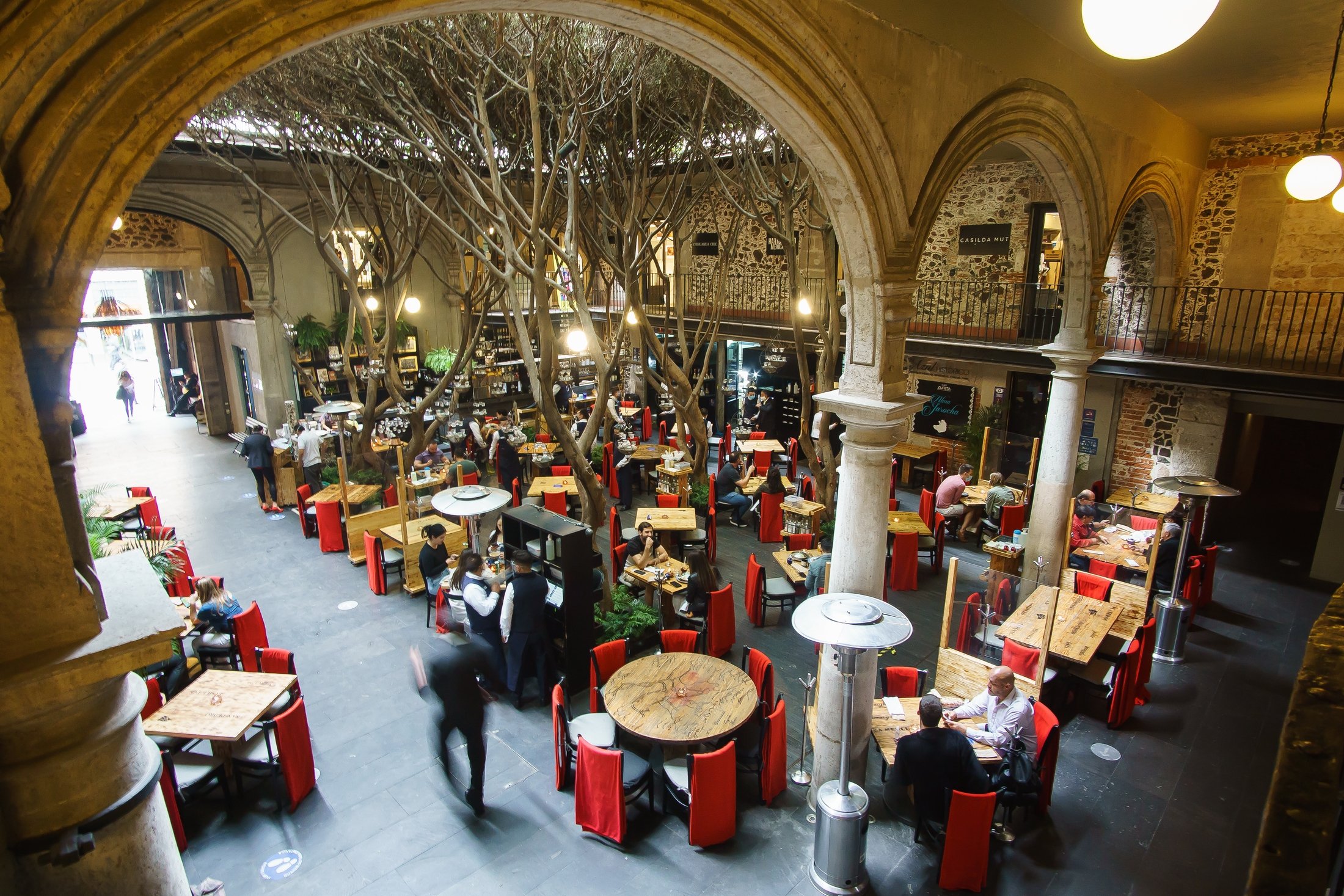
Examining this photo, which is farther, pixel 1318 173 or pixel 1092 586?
pixel 1092 586

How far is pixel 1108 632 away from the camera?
7.16m

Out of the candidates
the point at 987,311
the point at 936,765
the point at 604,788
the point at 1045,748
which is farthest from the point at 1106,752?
the point at 987,311

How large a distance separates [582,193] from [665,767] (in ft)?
32.3

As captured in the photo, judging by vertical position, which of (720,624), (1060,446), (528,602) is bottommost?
(720,624)

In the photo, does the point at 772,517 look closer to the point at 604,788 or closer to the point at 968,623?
the point at 968,623

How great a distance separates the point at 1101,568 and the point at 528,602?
7178mm

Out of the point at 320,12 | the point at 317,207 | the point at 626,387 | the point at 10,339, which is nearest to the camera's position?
the point at 10,339

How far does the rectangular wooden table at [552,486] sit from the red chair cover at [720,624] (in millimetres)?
4199

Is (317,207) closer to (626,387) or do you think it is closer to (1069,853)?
(626,387)

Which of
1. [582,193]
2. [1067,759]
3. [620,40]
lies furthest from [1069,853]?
[582,193]

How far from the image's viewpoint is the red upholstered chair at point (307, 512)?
429 inches

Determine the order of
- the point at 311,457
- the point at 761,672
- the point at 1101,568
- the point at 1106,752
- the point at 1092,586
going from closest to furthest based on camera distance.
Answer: the point at 761,672 → the point at 1106,752 → the point at 1092,586 → the point at 1101,568 → the point at 311,457

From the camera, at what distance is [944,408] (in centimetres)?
1433

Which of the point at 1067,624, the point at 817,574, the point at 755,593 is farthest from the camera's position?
the point at 755,593
